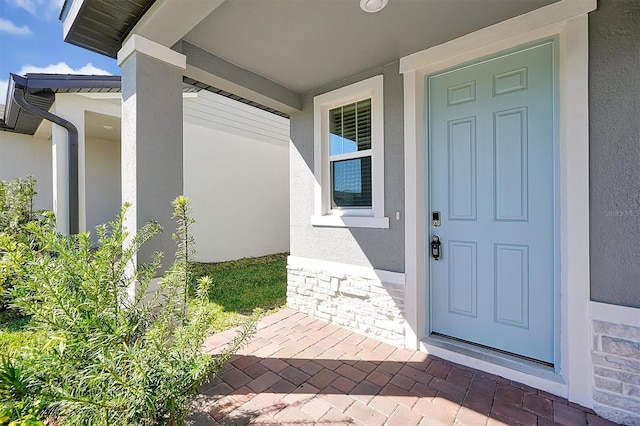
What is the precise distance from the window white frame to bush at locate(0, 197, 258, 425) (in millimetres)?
2036

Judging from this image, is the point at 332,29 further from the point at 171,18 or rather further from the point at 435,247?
the point at 435,247

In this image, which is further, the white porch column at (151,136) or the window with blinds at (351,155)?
the window with blinds at (351,155)

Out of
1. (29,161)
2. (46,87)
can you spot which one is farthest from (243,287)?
(29,161)

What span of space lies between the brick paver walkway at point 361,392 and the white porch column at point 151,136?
1.20m

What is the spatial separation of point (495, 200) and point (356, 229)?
1.44m

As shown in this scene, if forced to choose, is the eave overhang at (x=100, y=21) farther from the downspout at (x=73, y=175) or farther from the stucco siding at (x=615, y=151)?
the downspout at (x=73, y=175)

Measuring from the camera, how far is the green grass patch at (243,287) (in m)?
3.84

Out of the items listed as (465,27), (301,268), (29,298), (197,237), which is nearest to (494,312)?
(301,268)

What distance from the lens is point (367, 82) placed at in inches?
130

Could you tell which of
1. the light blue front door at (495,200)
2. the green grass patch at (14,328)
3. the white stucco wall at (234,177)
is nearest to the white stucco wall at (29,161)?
the white stucco wall at (234,177)

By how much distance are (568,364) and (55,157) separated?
307 inches

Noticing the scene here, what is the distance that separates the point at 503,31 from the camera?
248 cm

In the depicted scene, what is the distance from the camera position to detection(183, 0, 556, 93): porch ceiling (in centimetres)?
231

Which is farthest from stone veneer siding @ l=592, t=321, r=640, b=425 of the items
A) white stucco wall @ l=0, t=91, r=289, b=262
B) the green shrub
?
white stucco wall @ l=0, t=91, r=289, b=262
